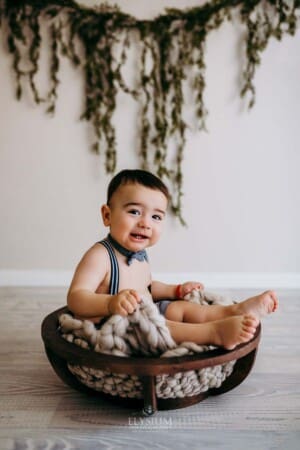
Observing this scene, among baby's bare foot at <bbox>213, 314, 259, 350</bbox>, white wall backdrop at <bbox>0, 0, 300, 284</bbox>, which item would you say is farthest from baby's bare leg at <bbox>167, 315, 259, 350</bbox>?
white wall backdrop at <bbox>0, 0, 300, 284</bbox>

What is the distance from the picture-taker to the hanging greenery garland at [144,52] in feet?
5.29

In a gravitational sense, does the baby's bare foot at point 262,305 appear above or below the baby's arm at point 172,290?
above

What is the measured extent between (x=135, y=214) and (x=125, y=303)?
24cm

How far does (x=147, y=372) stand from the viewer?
2.27 feet

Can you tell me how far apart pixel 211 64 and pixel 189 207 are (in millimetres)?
567

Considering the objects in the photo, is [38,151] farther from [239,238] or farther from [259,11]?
[259,11]

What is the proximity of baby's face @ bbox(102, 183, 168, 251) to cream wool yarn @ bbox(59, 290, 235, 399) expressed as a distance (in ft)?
0.60

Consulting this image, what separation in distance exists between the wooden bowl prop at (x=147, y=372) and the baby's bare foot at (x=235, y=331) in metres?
0.02

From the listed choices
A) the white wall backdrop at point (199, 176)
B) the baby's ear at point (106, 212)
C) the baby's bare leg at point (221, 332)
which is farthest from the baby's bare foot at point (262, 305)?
the white wall backdrop at point (199, 176)

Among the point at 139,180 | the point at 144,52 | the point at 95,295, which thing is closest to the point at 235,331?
the point at 95,295

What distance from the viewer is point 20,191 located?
1.75 metres

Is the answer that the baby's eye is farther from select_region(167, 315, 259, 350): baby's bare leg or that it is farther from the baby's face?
select_region(167, 315, 259, 350): baby's bare leg

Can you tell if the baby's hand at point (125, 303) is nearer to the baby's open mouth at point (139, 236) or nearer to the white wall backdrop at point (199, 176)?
the baby's open mouth at point (139, 236)

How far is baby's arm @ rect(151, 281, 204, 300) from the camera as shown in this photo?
1071 millimetres
